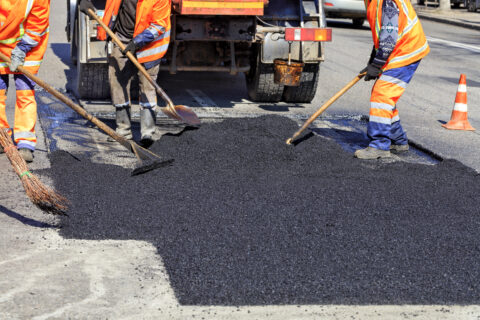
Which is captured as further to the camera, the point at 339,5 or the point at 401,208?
the point at 339,5

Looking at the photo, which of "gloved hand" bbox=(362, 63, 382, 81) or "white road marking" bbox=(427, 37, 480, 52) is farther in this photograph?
"white road marking" bbox=(427, 37, 480, 52)

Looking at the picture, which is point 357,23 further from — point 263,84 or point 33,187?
point 33,187

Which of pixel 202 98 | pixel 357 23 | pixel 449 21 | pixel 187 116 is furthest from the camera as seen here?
pixel 449 21

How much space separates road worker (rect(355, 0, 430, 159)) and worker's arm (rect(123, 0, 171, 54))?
179cm

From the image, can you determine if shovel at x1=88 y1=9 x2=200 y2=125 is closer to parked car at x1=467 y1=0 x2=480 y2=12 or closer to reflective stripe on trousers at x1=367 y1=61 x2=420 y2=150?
reflective stripe on trousers at x1=367 y1=61 x2=420 y2=150

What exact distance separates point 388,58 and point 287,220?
93.6 inches

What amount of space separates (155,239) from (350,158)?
104 inches

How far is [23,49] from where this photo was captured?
5887 millimetres

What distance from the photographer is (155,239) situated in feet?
14.4

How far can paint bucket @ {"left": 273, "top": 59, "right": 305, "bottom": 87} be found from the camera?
817cm

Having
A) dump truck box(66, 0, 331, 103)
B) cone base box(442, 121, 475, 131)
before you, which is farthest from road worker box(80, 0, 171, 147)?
cone base box(442, 121, 475, 131)

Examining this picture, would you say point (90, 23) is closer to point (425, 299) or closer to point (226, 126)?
point (226, 126)

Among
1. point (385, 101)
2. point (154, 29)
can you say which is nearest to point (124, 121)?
point (154, 29)

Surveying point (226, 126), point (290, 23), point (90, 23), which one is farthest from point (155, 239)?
point (290, 23)
